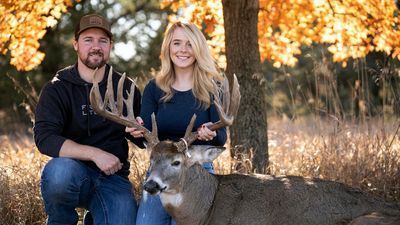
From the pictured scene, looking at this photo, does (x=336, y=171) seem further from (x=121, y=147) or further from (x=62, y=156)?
(x=62, y=156)

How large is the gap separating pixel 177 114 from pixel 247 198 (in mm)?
949

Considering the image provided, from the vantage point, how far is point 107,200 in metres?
5.11

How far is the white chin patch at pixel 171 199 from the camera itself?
15.2 ft

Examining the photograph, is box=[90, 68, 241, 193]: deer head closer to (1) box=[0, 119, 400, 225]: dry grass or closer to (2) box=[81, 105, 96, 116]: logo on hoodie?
(2) box=[81, 105, 96, 116]: logo on hoodie

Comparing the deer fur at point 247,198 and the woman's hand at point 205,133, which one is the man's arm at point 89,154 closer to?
the deer fur at point 247,198

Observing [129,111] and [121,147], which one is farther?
[121,147]

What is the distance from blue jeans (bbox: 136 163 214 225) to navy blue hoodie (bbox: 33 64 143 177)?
1.69 ft

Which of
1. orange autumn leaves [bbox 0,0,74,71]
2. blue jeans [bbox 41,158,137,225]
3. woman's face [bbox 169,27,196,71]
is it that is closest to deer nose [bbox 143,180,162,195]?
blue jeans [bbox 41,158,137,225]

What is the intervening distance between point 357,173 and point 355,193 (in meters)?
1.59

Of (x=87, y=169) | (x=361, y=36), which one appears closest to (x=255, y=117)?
(x=361, y=36)

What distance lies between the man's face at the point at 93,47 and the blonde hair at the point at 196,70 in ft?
1.71

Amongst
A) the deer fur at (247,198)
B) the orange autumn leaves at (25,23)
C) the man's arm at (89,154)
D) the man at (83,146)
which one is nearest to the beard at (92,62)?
the man at (83,146)

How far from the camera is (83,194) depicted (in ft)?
16.7

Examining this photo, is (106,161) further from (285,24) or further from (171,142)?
(285,24)
